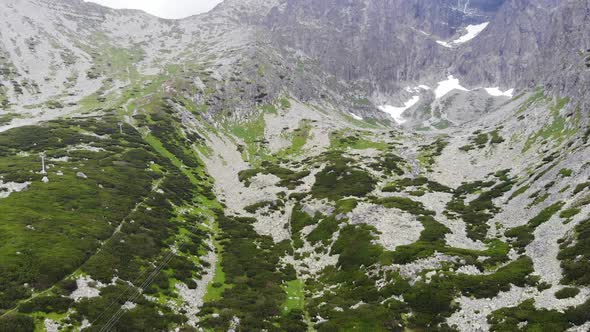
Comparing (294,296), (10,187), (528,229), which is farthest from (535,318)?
(10,187)

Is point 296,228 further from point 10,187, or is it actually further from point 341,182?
point 10,187

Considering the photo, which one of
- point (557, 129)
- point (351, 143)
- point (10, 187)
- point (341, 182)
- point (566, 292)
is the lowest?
point (10, 187)

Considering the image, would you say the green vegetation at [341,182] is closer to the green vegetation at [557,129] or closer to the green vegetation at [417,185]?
the green vegetation at [417,185]

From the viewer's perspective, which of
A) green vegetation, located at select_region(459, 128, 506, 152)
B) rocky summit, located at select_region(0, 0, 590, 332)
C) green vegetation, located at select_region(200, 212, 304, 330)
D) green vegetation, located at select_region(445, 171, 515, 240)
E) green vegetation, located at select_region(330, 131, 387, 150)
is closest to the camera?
rocky summit, located at select_region(0, 0, 590, 332)

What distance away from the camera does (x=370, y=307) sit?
120 ft

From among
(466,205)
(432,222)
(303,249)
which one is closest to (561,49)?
(466,205)

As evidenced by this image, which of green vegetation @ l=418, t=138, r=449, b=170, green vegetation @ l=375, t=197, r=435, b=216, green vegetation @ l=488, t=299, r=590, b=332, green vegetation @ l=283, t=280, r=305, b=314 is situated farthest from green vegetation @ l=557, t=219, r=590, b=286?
green vegetation @ l=418, t=138, r=449, b=170

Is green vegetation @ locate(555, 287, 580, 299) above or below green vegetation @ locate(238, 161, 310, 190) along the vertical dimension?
below

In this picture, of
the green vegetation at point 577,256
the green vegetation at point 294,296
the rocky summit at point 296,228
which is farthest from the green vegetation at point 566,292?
the green vegetation at point 294,296

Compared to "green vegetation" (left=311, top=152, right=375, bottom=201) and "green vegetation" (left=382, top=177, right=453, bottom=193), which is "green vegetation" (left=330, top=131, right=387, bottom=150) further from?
"green vegetation" (left=382, top=177, right=453, bottom=193)

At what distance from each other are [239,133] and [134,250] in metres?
105

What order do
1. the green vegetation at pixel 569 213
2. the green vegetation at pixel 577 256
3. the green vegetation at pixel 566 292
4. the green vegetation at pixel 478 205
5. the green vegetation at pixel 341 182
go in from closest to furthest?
the green vegetation at pixel 566 292 < the green vegetation at pixel 577 256 < the green vegetation at pixel 569 213 < the green vegetation at pixel 478 205 < the green vegetation at pixel 341 182

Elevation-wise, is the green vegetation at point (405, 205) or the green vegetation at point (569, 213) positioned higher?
the green vegetation at point (569, 213)

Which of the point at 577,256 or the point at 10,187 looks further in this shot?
the point at 10,187
